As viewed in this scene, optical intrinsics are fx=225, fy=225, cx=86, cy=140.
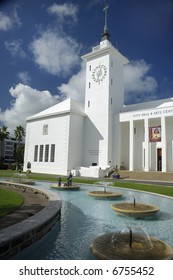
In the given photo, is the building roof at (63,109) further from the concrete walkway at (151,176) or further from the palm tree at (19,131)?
the palm tree at (19,131)

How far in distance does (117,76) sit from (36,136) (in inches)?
706

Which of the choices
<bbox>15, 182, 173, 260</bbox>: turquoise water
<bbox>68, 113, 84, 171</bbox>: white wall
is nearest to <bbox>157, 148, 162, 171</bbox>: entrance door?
<bbox>68, 113, 84, 171</bbox>: white wall

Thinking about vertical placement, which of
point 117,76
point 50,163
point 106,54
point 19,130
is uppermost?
point 106,54

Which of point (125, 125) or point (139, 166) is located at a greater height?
point (125, 125)

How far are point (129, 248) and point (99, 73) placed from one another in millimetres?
36268

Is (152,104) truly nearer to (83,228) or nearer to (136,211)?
(136,211)

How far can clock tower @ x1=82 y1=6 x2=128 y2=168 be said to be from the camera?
117ft

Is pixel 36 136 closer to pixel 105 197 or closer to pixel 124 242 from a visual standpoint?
pixel 105 197

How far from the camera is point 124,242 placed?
18.0 ft

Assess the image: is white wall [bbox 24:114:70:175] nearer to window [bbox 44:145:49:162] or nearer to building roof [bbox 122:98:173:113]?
window [bbox 44:145:49:162]

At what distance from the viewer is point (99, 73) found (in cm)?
3862
